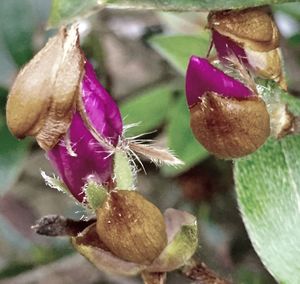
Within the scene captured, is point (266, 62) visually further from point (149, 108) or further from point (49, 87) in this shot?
point (149, 108)

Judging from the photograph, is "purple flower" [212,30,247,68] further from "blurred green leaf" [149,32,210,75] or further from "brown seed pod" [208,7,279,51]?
"blurred green leaf" [149,32,210,75]

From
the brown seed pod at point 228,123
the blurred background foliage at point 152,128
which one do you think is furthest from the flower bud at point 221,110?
the blurred background foliage at point 152,128

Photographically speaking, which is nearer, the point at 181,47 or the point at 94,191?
the point at 94,191

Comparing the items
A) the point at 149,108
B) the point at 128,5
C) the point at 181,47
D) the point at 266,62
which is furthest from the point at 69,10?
the point at 149,108

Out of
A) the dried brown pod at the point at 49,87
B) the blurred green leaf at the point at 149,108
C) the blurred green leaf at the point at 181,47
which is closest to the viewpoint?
the dried brown pod at the point at 49,87

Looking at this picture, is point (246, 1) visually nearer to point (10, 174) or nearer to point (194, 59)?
point (194, 59)

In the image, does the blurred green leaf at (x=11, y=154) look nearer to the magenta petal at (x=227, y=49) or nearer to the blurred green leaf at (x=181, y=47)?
the blurred green leaf at (x=181, y=47)

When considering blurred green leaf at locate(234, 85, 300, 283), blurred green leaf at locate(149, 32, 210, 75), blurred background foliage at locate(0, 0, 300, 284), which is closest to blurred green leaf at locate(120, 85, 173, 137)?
blurred background foliage at locate(0, 0, 300, 284)
